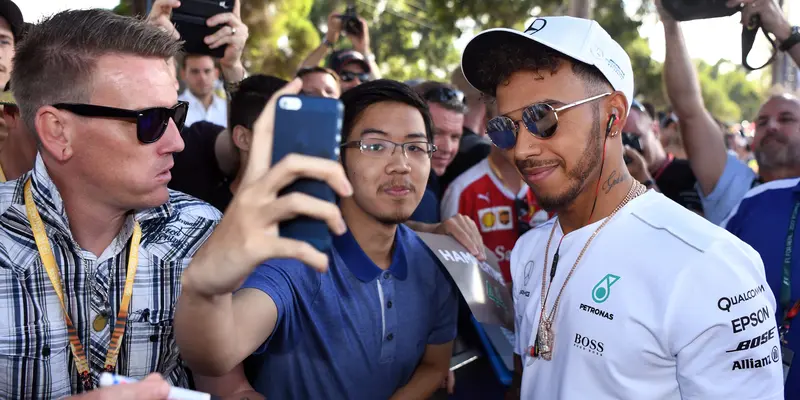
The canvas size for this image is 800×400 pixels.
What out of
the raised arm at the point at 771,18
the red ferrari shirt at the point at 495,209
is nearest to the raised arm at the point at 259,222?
the red ferrari shirt at the point at 495,209

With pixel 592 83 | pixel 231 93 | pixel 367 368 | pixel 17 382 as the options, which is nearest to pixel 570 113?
pixel 592 83

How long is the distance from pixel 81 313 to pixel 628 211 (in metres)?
1.80

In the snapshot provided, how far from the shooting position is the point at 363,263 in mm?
2436

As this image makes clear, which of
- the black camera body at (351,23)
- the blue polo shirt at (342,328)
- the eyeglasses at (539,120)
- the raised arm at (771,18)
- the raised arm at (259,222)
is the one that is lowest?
the blue polo shirt at (342,328)

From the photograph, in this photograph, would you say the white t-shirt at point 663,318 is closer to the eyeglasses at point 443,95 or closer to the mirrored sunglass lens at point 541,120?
the mirrored sunglass lens at point 541,120

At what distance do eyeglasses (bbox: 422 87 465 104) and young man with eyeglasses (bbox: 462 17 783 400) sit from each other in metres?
2.09

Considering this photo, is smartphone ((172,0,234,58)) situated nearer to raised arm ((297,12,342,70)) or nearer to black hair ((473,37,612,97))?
black hair ((473,37,612,97))

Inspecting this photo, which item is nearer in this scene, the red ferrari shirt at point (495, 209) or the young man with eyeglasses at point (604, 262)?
the young man with eyeglasses at point (604, 262)

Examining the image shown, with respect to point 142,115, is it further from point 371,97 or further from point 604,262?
Result: point 604,262

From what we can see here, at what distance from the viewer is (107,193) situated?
207 centimetres

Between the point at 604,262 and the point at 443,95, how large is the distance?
8.96 ft

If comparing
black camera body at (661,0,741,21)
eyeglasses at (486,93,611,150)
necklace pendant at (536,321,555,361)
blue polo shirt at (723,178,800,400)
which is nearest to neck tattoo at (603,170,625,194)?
eyeglasses at (486,93,611,150)

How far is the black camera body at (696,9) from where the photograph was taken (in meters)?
3.57

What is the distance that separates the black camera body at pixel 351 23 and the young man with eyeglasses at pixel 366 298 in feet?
Result: 11.1
